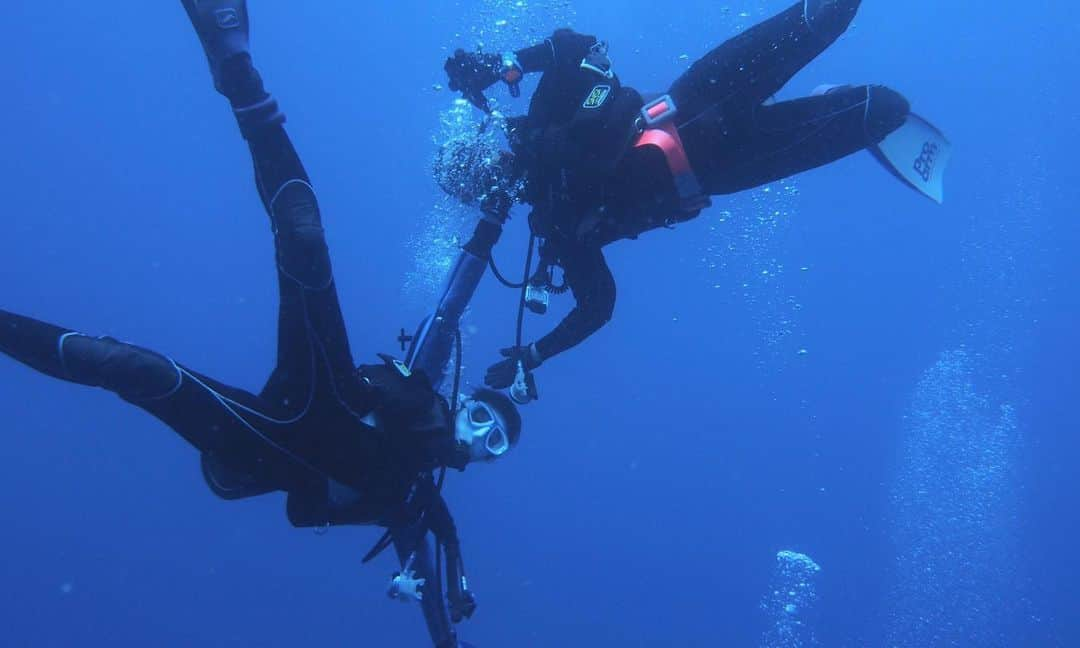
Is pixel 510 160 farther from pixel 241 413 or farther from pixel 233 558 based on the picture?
pixel 233 558

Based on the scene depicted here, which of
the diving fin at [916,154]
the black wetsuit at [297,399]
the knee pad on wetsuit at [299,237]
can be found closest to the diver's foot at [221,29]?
the black wetsuit at [297,399]

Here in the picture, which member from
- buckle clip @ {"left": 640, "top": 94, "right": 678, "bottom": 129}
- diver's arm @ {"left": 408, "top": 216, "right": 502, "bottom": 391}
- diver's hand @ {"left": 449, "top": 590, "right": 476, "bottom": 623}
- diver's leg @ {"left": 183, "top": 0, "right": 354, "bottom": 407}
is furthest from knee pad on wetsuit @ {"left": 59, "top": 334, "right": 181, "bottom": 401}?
buckle clip @ {"left": 640, "top": 94, "right": 678, "bottom": 129}

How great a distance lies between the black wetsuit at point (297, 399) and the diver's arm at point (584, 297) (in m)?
1.43

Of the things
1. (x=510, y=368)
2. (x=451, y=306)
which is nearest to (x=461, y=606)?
(x=510, y=368)

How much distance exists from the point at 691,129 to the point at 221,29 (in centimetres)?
251

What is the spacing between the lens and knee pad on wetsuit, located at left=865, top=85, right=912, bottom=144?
3844 mm

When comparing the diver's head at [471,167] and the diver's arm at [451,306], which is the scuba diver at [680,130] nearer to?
the diver's head at [471,167]

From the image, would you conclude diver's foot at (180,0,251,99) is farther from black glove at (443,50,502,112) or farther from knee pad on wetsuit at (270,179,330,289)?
black glove at (443,50,502,112)

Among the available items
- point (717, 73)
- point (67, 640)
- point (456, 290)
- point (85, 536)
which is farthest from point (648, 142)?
point (85, 536)

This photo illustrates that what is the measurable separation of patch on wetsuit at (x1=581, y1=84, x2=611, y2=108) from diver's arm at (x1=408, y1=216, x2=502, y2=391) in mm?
1259

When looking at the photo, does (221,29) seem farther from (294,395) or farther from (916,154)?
(916,154)

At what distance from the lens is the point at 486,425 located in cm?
391

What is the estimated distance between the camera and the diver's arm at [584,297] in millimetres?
4789

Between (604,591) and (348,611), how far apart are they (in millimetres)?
9783
